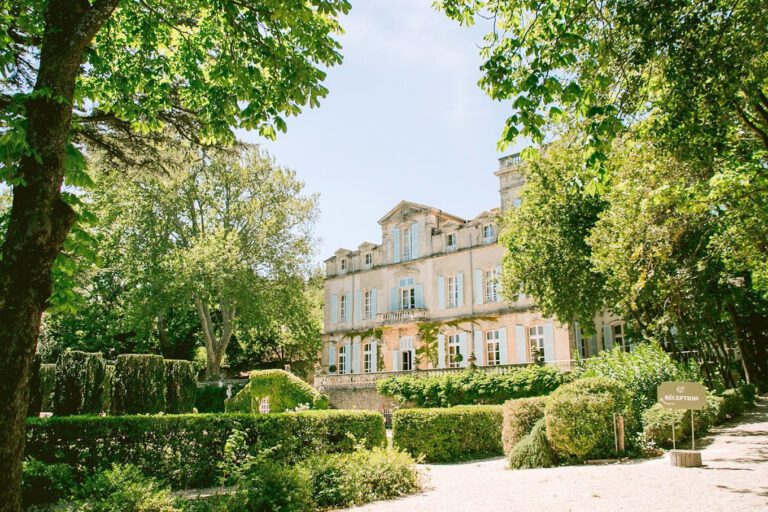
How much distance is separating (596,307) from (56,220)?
19.1m

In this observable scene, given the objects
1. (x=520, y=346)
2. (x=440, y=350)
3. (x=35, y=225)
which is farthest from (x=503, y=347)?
(x=35, y=225)

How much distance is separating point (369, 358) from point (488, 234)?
10.5 m

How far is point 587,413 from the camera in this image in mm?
10555

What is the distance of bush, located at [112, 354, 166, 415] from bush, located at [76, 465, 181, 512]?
6.80 m

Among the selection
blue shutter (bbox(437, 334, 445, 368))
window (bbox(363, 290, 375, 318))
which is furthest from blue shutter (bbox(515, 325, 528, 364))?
window (bbox(363, 290, 375, 318))

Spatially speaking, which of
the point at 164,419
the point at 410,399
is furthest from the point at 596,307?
the point at 164,419

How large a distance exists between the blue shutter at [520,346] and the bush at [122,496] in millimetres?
21332

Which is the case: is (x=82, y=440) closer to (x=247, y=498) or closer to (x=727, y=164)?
(x=247, y=498)

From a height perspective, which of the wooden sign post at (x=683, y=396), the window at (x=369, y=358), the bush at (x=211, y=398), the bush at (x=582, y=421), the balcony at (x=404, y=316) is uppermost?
the balcony at (x=404, y=316)

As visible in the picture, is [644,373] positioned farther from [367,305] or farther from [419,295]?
[367,305]

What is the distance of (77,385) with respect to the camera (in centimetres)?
1226

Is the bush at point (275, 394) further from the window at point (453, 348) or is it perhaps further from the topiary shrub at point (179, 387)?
the window at point (453, 348)

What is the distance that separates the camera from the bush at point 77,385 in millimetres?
12148

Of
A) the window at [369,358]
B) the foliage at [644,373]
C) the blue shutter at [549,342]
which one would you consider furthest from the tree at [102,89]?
Result: the window at [369,358]
